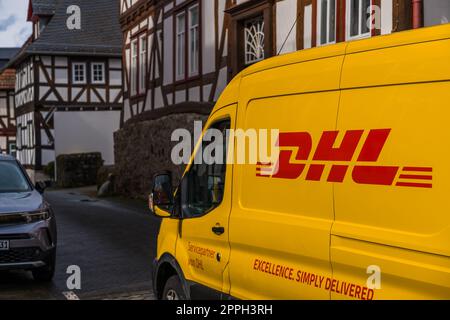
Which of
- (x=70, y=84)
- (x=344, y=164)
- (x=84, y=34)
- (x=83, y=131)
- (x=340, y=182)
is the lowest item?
(x=340, y=182)

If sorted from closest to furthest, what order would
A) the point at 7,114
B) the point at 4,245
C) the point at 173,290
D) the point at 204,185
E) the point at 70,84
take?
the point at 204,185
the point at 173,290
the point at 4,245
the point at 70,84
the point at 7,114

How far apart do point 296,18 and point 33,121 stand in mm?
29245

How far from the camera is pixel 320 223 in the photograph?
3805 millimetres

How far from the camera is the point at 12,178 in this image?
9617 millimetres

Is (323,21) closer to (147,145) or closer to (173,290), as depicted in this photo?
(173,290)

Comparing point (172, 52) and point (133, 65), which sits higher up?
point (133, 65)

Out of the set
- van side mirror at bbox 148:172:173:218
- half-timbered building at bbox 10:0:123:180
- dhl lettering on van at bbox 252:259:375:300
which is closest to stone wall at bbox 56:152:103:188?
half-timbered building at bbox 10:0:123:180

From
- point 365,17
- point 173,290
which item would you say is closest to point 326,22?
point 365,17

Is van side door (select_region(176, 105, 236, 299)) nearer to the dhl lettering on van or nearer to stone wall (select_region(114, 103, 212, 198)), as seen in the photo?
the dhl lettering on van

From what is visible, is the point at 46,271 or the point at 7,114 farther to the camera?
the point at 7,114

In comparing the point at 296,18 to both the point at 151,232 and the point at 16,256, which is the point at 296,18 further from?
the point at 16,256

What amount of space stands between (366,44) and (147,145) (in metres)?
18.3

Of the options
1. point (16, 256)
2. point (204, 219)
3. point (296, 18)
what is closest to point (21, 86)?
point (296, 18)

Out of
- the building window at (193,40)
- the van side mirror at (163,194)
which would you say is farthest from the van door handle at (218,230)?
the building window at (193,40)
